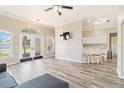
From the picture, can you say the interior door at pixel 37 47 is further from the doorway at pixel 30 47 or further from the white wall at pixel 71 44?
the white wall at pixel 71 44

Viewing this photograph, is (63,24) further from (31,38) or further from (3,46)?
(3,46)

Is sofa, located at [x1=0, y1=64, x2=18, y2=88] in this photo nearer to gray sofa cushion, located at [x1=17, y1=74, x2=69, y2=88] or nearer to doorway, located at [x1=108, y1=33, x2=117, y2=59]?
gray sofa cushion, located at [x1=17, y1=74, x2=69, y2=88]

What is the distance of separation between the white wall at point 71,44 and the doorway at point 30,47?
5.32 ft

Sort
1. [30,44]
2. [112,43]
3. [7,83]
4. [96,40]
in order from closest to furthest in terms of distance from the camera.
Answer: [7,83], [30,44], [96,40], [112,43]

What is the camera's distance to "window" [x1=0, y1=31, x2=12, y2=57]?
7.12 metres

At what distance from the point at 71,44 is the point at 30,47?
3.14m

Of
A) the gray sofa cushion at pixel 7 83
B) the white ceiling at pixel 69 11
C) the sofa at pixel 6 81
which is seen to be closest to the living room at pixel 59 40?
the white ceiling at pixel 69 11

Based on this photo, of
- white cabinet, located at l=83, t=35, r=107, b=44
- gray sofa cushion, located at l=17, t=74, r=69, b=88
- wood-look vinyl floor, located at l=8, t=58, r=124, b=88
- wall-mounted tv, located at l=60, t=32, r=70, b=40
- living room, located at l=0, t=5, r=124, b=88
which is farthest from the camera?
white cabinet, located at l=83, t=35, r=107, b=44

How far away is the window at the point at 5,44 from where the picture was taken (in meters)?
7.12

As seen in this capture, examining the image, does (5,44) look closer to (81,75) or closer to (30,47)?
(30,47)

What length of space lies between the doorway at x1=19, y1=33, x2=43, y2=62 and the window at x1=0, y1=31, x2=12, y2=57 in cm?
96

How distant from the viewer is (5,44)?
23.9 ft

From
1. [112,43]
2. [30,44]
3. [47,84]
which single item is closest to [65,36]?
[30,44]

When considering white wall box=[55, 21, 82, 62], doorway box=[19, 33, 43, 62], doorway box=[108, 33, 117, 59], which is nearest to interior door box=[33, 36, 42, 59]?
doorway box=[19, 33, 43, 62]
